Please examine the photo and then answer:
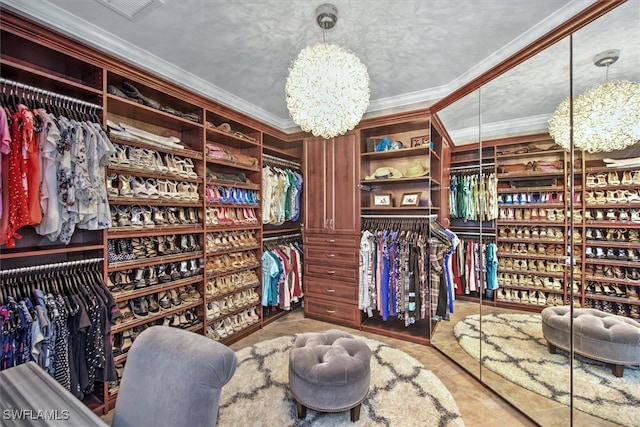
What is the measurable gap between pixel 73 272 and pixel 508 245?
3.20 metres

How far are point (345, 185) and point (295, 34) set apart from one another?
1638 millimetres

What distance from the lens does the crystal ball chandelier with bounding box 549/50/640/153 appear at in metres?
1.37

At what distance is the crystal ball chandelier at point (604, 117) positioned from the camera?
1367mm

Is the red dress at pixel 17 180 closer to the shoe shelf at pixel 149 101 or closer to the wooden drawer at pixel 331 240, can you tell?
the shoe shelf at pixel 149 101

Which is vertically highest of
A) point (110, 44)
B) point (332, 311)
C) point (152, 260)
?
point (110, 44)

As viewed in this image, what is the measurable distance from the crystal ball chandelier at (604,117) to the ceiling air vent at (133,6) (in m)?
2.59

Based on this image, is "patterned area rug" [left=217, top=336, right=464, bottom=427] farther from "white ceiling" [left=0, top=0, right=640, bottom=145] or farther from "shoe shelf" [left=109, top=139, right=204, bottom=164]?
"white ceiling" [left=0, top=0, right=640, bottom=145]

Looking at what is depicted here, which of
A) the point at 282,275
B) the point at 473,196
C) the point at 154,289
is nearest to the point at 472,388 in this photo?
the point at 473,196

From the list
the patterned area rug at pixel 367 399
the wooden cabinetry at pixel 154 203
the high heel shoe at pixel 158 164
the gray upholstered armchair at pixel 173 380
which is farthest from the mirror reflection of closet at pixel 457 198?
the high heel shoe at pixel 158 164

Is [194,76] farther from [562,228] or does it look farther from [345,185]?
[562,228]

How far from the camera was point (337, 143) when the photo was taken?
10.8 ft

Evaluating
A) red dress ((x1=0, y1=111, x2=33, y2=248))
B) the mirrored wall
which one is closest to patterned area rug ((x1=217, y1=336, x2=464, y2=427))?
the mirrored wall

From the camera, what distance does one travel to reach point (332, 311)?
3.28 metres

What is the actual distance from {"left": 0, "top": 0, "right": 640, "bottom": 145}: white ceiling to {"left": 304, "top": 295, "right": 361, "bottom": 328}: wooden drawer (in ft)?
7.53
